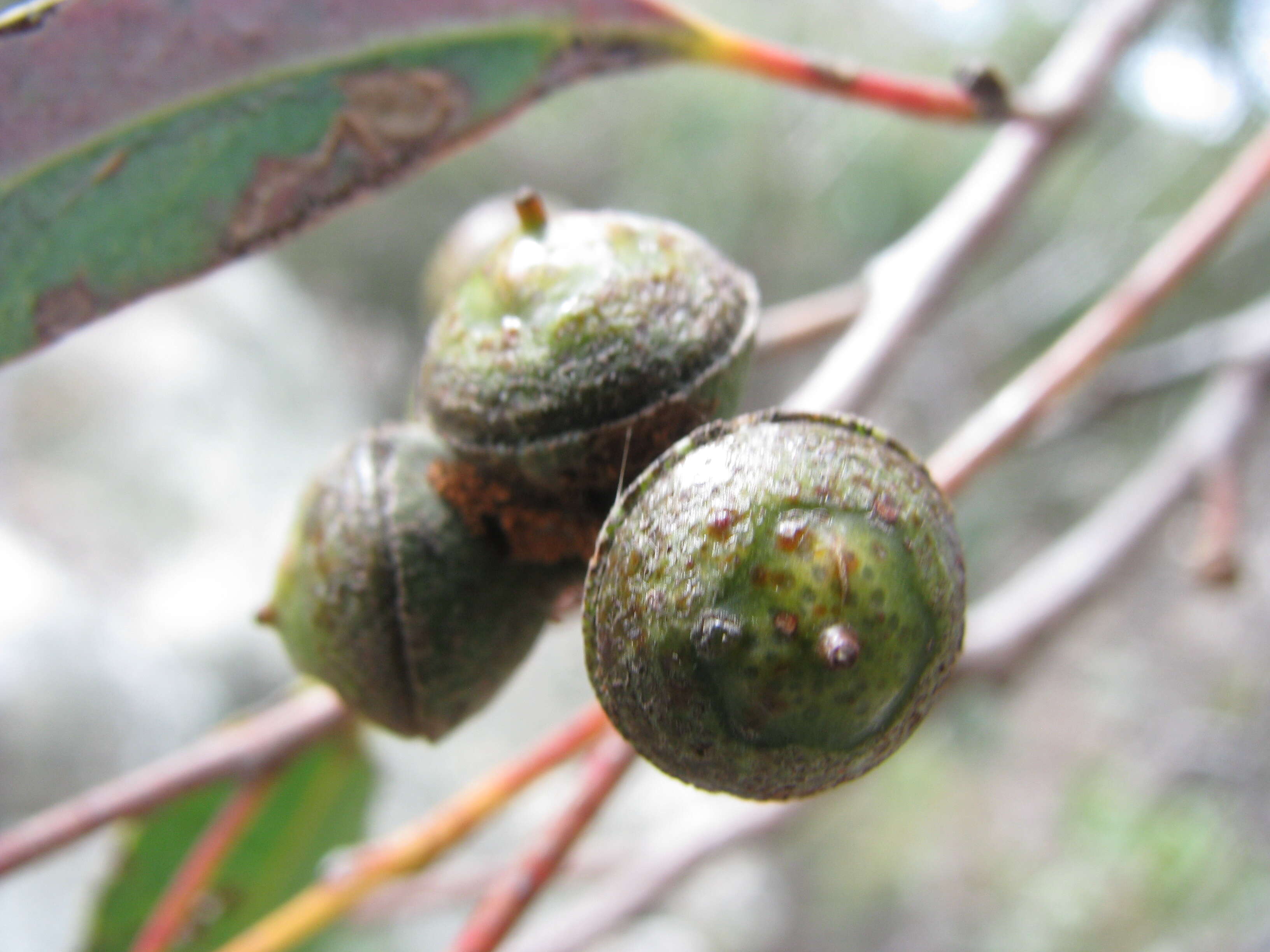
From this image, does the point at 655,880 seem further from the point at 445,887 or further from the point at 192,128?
the point at 192,128

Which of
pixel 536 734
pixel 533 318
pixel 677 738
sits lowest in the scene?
pixel 536 734

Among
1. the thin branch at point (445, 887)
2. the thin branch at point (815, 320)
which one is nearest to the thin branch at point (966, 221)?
the thin branch at point (815, 320)

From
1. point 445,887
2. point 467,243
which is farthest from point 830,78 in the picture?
point 445,887

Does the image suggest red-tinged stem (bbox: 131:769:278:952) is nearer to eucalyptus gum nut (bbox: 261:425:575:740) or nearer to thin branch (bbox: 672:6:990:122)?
eucalyptus gum nut (bbox: 261:425:575:740)

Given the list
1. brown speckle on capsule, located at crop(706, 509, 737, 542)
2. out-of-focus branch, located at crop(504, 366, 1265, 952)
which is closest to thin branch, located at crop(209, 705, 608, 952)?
brown speckle on capsule, located at crop(706, 509, 737, 542)

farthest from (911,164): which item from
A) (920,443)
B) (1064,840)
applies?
(1064,840)

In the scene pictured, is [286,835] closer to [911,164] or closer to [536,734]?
[536,734]
